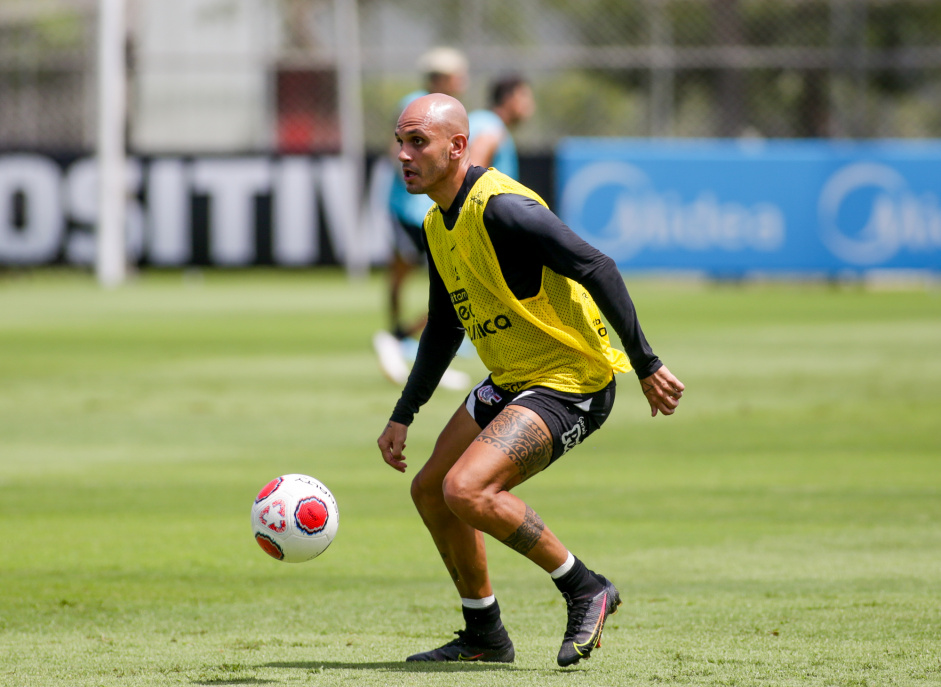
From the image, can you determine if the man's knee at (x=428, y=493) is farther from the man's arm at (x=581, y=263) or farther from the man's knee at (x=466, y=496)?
the man's arm at (x=581, y=263)

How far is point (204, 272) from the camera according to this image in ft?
84.5

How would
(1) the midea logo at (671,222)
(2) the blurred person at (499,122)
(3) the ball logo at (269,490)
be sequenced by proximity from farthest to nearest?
(1) the midea logo at (671,222), (2) the blurred person at (499,122), (3) the ball logo at (269,490)

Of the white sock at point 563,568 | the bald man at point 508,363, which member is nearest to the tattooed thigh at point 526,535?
the bald man at point 508,363

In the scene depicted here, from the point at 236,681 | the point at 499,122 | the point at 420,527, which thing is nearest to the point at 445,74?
the point at 499,122

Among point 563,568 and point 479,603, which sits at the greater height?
point 563,568

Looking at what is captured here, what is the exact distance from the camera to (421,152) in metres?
4.76

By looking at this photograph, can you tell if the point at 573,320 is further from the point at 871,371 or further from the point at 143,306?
the point at 143,306

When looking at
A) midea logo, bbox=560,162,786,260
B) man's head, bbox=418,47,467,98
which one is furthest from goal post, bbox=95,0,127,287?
man's head, bbox=418,47,467,98

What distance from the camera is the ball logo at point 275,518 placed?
500 cm

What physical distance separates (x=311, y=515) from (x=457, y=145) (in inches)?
54.1

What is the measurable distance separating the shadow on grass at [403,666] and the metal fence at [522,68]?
2038 cm

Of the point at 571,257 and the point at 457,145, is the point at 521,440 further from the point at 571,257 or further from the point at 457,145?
the point at 457,145

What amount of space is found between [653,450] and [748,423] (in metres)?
1.28

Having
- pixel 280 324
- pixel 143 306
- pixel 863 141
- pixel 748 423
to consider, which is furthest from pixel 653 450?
pixel 863 141
